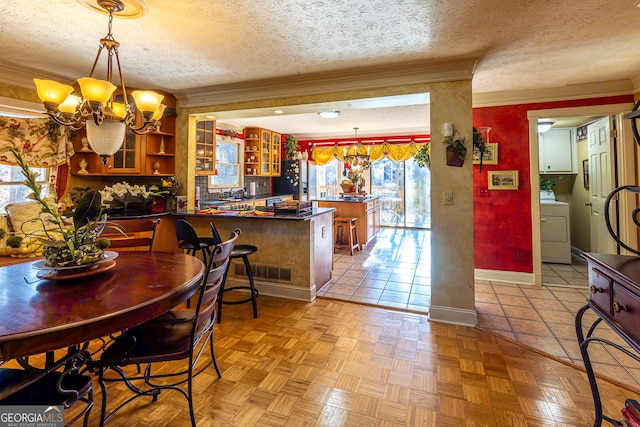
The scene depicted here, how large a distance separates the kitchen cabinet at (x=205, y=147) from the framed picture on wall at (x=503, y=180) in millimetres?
4217

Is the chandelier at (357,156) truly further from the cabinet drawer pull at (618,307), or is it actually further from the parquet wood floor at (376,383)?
the cabinet drawer pull at (618,307)

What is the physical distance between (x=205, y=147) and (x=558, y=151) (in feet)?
19.5

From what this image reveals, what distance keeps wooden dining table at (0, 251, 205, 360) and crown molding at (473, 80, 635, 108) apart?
13.0 feet

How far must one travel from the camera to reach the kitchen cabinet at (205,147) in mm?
4857

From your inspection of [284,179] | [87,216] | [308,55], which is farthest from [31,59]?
[284,179]

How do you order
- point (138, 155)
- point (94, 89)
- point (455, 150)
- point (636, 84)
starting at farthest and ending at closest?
point (138, 155), point (636, 84), point (455, 150), point (94, 89)

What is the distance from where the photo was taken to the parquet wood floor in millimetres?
1631

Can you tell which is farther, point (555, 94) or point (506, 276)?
point (506, 276)

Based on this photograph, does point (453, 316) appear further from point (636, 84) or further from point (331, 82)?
point (636, 84)

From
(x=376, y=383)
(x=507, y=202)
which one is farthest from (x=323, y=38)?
(x=507, y=202)

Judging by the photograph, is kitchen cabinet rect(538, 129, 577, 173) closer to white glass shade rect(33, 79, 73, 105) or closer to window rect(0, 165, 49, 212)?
white glass shade rect(33, 79, 73, 105)

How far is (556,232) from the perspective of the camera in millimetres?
4602

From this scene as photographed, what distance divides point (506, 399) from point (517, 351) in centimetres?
67

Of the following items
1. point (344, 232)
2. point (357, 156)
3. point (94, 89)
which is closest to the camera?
point (94, 89)
